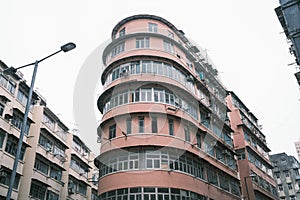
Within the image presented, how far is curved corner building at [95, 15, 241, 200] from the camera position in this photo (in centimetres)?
1809

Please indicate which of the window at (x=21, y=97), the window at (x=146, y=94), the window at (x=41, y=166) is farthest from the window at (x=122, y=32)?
the window at (x=41, y=166)

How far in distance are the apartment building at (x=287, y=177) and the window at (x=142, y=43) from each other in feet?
135

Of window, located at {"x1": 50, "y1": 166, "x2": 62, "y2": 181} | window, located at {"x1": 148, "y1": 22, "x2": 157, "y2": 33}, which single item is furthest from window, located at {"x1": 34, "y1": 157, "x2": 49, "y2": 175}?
window, located at {"x1": 148, "y1": 22, "x2": 157, "y2": 33}

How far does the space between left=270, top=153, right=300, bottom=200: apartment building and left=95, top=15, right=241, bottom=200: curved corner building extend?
30.2 meters

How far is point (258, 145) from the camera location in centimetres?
3703

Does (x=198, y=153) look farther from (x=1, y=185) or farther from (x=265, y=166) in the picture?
(x=265, y=166)

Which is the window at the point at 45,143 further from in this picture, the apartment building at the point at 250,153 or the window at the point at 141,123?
the apartment building at the point at 250,153

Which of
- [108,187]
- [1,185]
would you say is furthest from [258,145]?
[1,185]

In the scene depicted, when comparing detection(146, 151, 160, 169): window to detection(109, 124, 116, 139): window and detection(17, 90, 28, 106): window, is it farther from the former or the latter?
detection(17, 90, 28, 106): window

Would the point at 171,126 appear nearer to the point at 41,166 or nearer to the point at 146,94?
the point at 146,94

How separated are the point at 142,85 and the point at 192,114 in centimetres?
471

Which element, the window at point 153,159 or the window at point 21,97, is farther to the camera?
the window at point 21,97

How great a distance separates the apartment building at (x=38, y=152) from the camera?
72.8 feet

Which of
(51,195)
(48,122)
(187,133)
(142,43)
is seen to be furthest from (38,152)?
(187,133)
